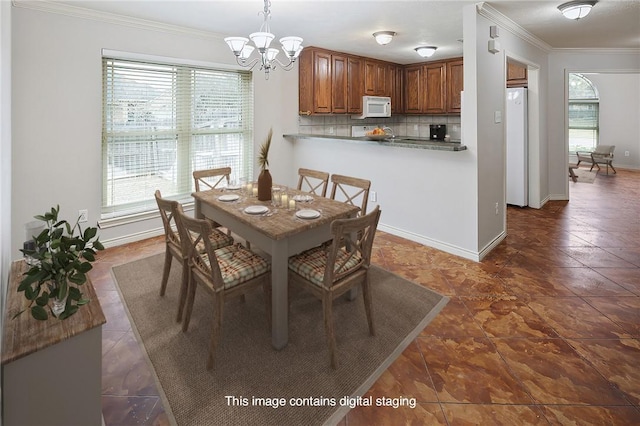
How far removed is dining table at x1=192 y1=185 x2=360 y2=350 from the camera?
80.0 inches

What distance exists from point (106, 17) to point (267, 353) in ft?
11.6

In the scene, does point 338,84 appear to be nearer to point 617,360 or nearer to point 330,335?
point 330,335

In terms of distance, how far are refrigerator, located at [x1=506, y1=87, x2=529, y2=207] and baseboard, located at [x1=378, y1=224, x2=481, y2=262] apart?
2521 mm

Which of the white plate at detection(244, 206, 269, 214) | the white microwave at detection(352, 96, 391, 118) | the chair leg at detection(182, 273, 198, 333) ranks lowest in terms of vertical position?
the chair leg at detection(182, 273, 198, 333)

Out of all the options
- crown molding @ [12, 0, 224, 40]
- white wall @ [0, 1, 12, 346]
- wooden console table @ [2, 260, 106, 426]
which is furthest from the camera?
crown molding @ [12, 0, 224, 40]

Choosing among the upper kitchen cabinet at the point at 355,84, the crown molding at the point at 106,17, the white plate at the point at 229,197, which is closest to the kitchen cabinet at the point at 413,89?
the upper kitchen cabinet at the point at 355,84

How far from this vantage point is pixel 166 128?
406 centimetres

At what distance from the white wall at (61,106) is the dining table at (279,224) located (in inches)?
60.3

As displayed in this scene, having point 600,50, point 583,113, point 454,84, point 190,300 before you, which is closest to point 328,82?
point 454,84

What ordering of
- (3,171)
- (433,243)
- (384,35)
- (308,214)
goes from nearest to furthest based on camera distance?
(3,171), (308,214), (433,243), (384,35)

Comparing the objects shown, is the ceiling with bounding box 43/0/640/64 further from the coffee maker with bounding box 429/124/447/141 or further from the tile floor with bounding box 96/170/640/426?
the tile floor with bounding box 96/170/640/426

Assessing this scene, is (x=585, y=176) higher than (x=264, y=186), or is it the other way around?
(x=585, y=176)

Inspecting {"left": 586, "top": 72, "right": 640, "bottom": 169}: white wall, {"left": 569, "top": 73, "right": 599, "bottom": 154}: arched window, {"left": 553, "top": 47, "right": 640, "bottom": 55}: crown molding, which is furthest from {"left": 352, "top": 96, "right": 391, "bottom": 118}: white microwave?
{"left": 586, "top": 72, "right": 640, "bottom": 169}: white wall

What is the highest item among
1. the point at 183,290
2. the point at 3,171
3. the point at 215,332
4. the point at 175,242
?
the point at 3,171
